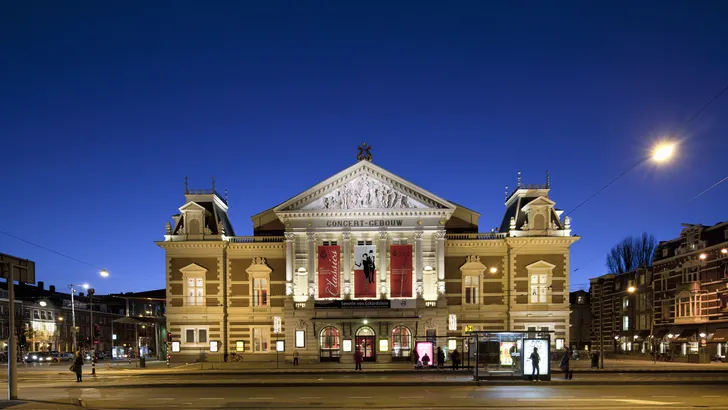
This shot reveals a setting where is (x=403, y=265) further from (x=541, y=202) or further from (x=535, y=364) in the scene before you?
(x=535, y=364)

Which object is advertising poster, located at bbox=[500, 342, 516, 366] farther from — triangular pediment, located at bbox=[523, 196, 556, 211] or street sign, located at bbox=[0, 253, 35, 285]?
triangular pediment, located at bbox=[523, 196, 556, 211]

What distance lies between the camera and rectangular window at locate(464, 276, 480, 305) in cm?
5928

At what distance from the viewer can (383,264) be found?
56781 millimetres

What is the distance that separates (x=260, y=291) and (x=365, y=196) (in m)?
13.9

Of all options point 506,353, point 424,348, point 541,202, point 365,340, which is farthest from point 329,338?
point 506,353

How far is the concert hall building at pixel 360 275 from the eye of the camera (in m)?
56.2

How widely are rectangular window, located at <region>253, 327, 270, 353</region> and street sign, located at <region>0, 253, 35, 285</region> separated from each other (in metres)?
33.6

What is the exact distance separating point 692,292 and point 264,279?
44.1 meters

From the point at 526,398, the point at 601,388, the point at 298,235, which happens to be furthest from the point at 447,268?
the point at 526,398

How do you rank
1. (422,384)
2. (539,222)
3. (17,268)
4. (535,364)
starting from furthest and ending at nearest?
(539,222)
(535,364)
(422,384)
(17,268)

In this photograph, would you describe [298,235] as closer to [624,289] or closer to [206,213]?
[206,213]

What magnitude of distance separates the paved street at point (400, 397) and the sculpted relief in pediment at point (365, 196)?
2692 centimetres

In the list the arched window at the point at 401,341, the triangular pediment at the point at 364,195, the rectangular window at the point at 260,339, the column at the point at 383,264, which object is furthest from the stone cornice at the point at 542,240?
the rectangular window at the point at 260,339

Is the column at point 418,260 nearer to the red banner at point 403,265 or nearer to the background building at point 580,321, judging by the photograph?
the red banner at point 403,265
